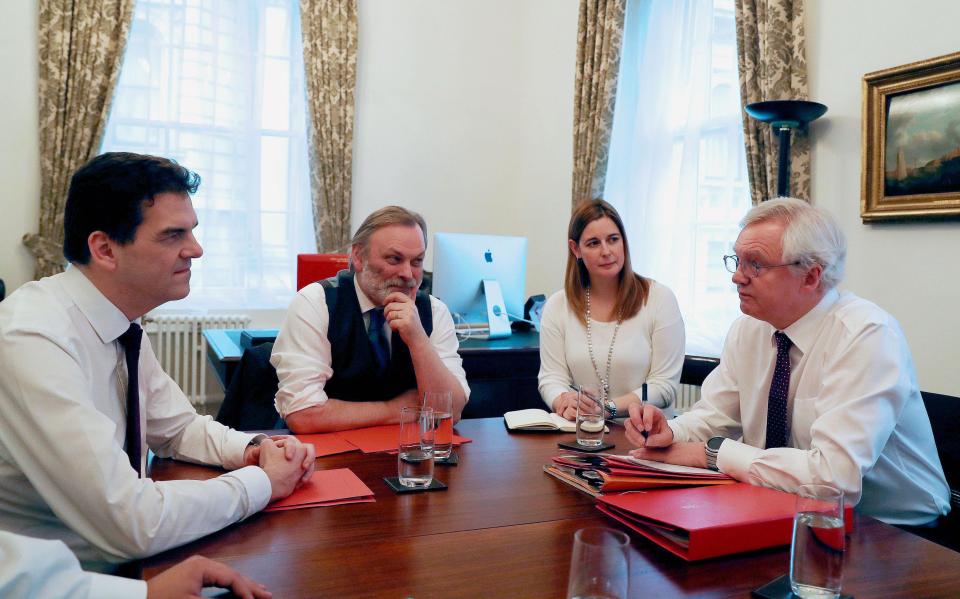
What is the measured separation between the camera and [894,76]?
10.2ft

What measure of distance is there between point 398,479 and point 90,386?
2.06 ft

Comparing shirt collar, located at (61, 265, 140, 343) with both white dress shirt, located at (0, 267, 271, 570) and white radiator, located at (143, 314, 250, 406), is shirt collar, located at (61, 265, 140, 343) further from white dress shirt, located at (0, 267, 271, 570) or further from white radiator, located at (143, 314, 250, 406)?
white radiator, located at (143, 314, 250, 406)

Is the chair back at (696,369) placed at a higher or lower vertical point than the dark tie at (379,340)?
lower

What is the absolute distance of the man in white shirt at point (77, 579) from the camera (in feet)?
2.92

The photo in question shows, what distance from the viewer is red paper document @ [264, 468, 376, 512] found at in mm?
1416

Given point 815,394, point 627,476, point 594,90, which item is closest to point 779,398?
point 815,394

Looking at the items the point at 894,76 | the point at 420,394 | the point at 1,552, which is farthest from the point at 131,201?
the point at 894,76

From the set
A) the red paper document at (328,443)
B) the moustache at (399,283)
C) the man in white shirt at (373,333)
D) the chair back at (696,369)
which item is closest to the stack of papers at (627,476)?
the red paper document at (328,443)

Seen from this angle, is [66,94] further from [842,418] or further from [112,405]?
[842,418]

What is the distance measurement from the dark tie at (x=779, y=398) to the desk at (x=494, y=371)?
1592 mm

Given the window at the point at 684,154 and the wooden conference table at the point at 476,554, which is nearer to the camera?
the wooden conference table at the point at 476,554

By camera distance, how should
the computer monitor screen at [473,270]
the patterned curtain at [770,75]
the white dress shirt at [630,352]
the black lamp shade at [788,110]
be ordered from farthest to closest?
the computer monitor screen at [473,270]
the patterned curtain at [770,75]
the black lamp shade at [788,110]
the white dress shirt at [630,352]

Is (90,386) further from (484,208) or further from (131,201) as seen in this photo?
(484,208)

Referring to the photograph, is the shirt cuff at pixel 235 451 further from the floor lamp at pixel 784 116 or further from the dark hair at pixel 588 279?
the floor lamp at pixel 784 116
